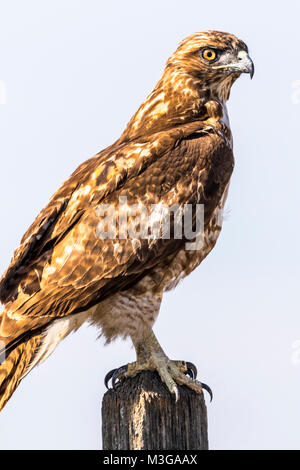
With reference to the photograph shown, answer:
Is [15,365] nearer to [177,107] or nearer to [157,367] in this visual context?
[157,367]

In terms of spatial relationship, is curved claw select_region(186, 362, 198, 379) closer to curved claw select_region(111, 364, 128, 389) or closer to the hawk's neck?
curved claw select_region(111, 364, 128, 389)

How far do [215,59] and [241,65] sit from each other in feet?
0.72

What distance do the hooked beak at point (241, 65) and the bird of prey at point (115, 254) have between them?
592 millimetres

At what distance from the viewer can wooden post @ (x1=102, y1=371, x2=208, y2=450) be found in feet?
18.2

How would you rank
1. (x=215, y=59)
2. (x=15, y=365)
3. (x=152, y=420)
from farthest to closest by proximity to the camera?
(x=215, y=59)
(x=15, y=365)
(x=152, y=420)

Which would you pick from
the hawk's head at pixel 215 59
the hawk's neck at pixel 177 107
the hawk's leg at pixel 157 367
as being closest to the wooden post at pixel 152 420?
the hawk's leg at pixel 157 367

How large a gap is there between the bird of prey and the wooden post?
1.14 feet

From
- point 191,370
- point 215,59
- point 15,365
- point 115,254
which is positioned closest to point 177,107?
point 215,59

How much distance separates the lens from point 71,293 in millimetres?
6410

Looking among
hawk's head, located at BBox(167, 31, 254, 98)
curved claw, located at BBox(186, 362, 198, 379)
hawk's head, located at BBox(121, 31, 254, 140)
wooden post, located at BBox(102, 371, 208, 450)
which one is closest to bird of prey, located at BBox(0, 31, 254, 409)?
curved claw, located at BBox(186, 362, 198, 379)

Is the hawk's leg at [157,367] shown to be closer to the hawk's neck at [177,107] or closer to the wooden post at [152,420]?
the wooden post at [152,420]

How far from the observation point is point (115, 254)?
21.8ft
